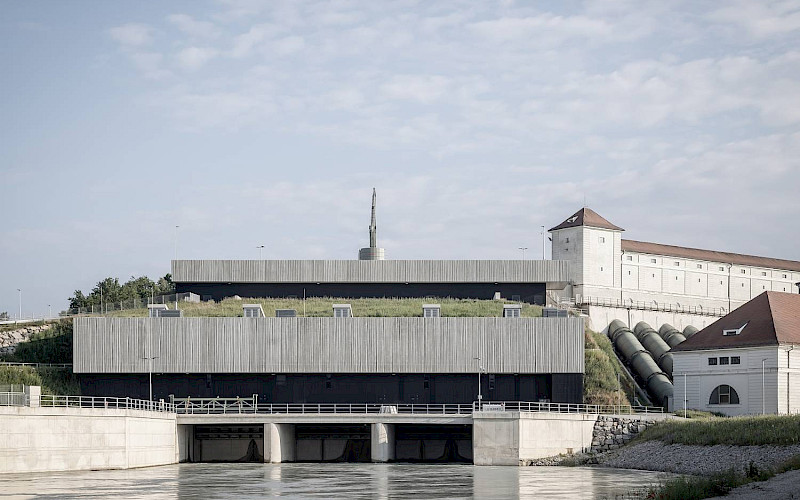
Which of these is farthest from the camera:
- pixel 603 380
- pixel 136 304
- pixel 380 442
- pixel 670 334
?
pixel 670 334

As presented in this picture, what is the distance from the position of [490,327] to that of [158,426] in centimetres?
2287

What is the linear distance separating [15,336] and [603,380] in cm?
4312

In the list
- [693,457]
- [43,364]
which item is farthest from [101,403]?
[693,457]

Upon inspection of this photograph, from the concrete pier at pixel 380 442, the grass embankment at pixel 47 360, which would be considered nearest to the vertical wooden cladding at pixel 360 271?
the grass embankment at pixel 47 360

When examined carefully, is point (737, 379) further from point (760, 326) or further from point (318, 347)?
point (318, 347)

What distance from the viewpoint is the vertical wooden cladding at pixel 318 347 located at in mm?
73062

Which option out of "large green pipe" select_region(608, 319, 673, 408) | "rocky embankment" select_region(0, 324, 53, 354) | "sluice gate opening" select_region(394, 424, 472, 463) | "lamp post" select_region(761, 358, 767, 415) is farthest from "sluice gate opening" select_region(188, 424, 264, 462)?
"lamp post" select_region(761, 358, 767, 415)

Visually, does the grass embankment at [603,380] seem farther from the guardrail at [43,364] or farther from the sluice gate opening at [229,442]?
the guardrail at [43,364]

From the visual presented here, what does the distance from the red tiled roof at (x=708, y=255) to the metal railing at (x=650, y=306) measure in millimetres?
5155

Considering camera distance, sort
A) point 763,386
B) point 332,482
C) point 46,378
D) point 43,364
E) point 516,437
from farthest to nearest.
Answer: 1. point 43,364
2. point 46,378
3. point 763,386
4. point 516,437
5. point 332,482

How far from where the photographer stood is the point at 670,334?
3674 inches

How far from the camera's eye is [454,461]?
69.6 m

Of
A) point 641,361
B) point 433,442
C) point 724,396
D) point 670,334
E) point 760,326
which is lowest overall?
point 433,442

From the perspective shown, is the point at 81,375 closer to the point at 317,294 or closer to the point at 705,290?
the point at 317,294
